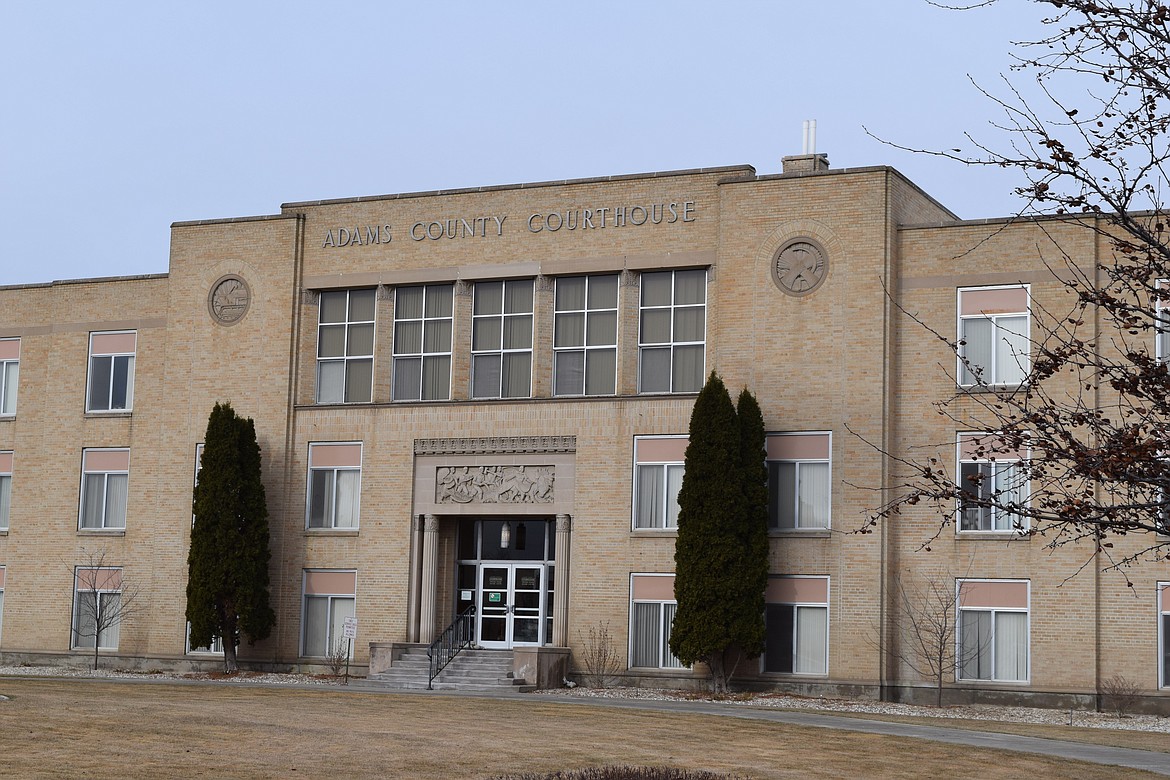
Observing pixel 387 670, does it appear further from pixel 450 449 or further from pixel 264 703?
pixel 264 703

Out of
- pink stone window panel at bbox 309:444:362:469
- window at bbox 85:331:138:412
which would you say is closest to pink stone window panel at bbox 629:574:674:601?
pink stone window panel at bbox 309:444:362:469

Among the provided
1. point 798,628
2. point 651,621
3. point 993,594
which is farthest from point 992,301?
point 651,621

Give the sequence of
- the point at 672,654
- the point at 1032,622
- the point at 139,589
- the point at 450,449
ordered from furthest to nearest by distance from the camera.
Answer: the point at 139,589
the point at 450,449
the point at 672,654
the point at 1032,622

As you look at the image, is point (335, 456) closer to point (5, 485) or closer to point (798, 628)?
point (5, 485)

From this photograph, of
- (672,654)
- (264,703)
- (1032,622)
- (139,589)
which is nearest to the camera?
(264,703)

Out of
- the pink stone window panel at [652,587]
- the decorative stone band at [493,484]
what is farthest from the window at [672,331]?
the pink stone window panel at [652,587]

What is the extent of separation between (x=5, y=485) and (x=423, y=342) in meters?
13.7

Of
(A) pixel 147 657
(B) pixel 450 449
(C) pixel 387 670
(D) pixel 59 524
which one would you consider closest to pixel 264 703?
(C) pixel 387 670

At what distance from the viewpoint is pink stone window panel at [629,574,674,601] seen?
113 feet

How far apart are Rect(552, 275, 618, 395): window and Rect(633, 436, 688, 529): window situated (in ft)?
5.68

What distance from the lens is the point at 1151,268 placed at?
10.2 meters

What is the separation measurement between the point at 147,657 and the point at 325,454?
704 centimetres

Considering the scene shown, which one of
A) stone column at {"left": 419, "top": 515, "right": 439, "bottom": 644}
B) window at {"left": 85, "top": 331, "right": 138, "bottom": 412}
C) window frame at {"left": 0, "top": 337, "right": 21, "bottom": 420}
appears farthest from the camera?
window frame at {"left": 0, "top": 337, "right": 21, "bottom": 420}

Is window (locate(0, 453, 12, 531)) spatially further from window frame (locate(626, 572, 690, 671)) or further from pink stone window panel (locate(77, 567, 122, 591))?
window frame (locate(626, 572, 690, 671))
